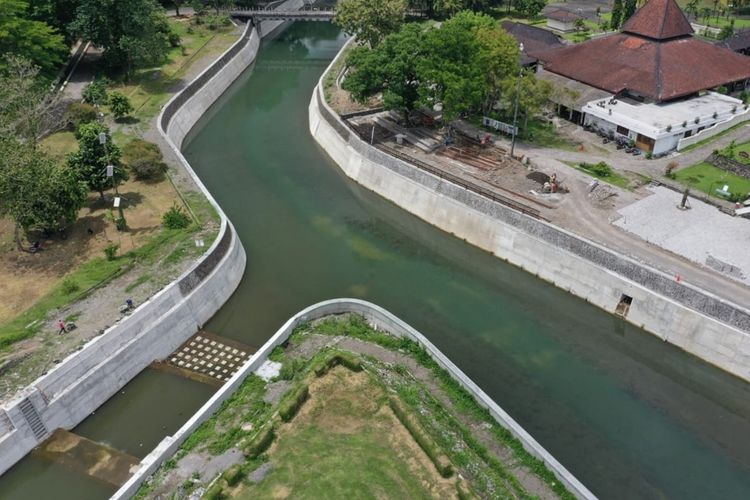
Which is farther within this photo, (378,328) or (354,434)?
(378,328)

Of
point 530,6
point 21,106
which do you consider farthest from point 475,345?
point 530,6

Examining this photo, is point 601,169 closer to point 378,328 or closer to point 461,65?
point 461,65

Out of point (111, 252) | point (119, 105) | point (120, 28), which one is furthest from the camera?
point (120, 28)

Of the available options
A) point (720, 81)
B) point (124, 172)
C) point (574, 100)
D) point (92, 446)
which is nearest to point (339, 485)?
point (92, 446)

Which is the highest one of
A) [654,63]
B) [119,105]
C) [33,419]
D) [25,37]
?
[25,37]

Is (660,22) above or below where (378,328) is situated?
above

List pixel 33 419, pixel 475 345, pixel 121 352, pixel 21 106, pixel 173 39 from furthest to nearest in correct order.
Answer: pixel 173 39 < pixel 21 106 < pixel 475 345 < pixel 121 352 < pixel 33 419

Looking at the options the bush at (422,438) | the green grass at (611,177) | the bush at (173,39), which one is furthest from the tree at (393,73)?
the bush at (173,39)

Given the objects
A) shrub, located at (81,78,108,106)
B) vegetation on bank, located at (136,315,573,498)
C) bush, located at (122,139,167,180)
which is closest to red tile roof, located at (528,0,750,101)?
vegetation on bank, located at (136,315,573,498)
